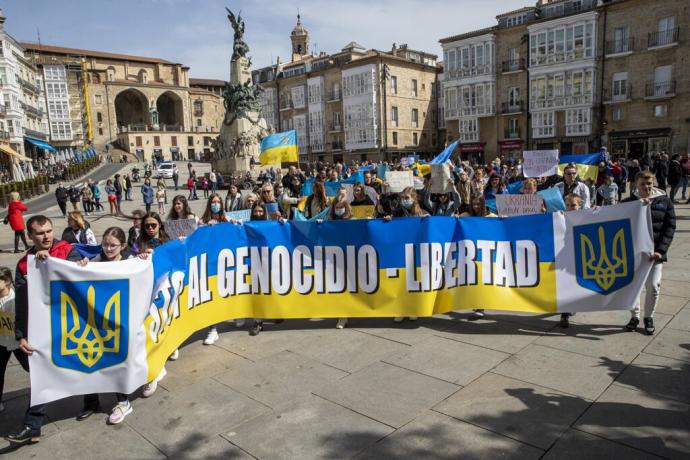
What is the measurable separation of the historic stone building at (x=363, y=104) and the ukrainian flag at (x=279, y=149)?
4137cm

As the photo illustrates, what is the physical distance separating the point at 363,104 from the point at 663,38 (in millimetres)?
29072

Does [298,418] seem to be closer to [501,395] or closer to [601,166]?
[501,395]

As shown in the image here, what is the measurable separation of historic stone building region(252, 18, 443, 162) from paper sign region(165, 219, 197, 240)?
5060 cm

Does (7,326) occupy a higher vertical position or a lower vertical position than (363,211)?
lower

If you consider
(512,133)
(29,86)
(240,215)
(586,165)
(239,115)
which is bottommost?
(240,215)

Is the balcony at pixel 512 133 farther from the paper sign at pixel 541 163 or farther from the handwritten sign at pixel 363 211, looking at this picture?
the handwritten sign at pixel 363 211

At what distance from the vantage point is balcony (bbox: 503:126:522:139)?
4696cm

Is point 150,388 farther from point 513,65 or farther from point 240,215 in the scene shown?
point 513,65

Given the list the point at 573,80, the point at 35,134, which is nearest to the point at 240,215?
the point at 573,80

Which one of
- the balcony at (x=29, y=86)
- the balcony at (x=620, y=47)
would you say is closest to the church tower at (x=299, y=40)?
the balcony at (x=29, y=86)

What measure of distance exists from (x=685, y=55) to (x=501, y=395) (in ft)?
142

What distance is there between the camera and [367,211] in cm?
841

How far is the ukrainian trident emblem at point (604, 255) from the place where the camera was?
5758mm

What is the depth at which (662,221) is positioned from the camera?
18.7ft
